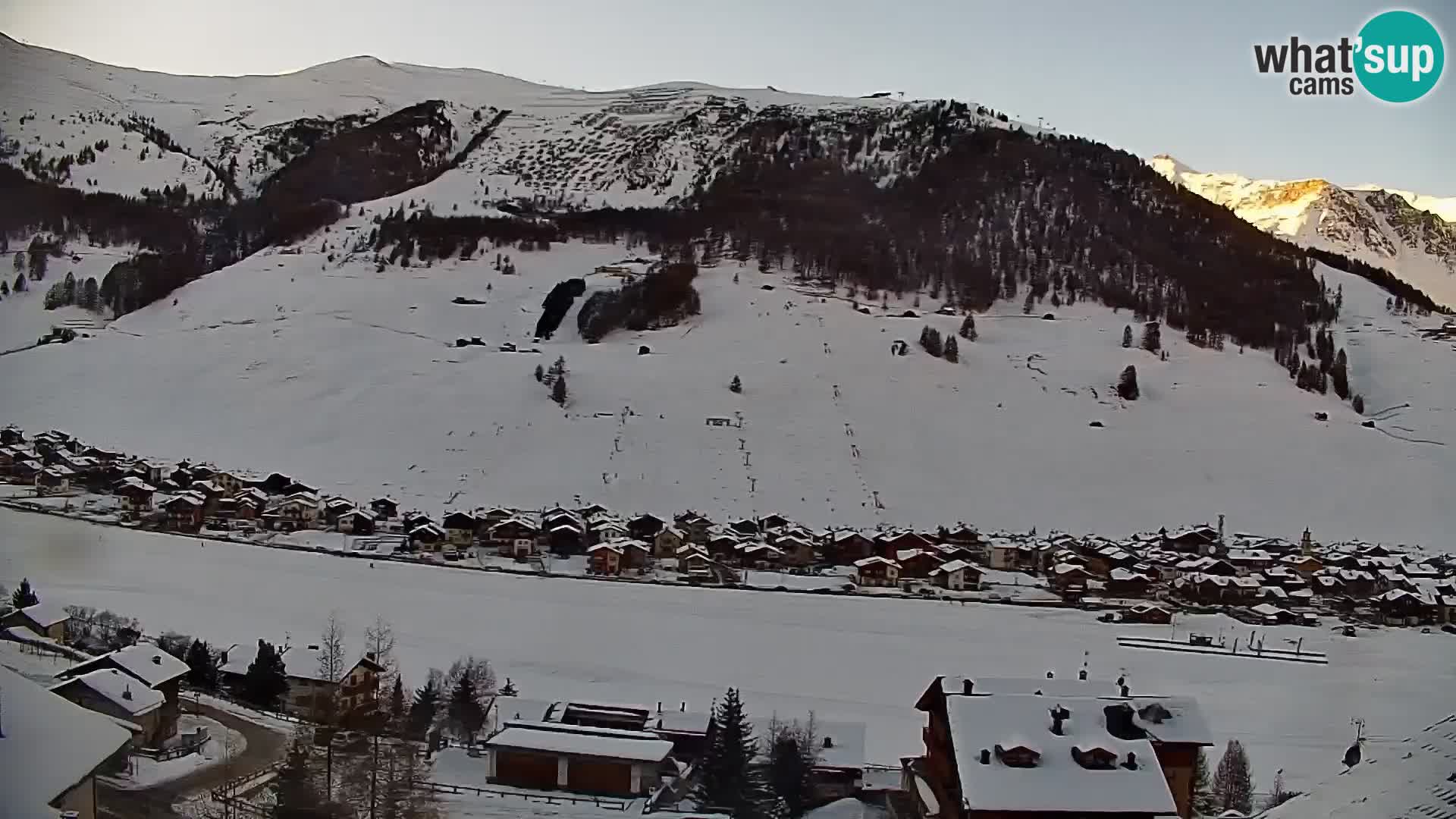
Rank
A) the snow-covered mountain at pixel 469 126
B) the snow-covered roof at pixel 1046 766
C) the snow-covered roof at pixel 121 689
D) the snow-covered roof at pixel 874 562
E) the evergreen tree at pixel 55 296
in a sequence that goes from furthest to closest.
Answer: the snow-covered mountain at pixel 469 126
the evergreen tree at pixel 55 296
the snow-covered roof at pixel 874 562
the snow-covered roof at pixel 121 689
the snow-covered roof at pixel 1046 766

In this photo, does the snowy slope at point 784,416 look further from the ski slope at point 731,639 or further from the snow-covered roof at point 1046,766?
the snow-covered roof at point 1046,766

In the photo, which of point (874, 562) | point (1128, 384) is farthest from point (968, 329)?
point (874, 562)

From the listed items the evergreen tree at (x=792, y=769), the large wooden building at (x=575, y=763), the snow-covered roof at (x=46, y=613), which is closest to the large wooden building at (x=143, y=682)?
the snow-covered roof at (x=46, y=613)

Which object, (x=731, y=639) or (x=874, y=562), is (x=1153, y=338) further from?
(x=731, y=639)

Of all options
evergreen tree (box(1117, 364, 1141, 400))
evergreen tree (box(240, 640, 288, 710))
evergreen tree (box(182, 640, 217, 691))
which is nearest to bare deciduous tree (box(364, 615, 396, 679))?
evergreen tree (box(240, 640, 288, 710))

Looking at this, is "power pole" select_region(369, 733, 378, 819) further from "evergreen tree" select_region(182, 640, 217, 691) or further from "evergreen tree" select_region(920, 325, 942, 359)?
"evergreen tree" select_region(920, 325, 942, 359)

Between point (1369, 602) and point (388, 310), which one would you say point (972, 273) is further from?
point (1369, 602)
